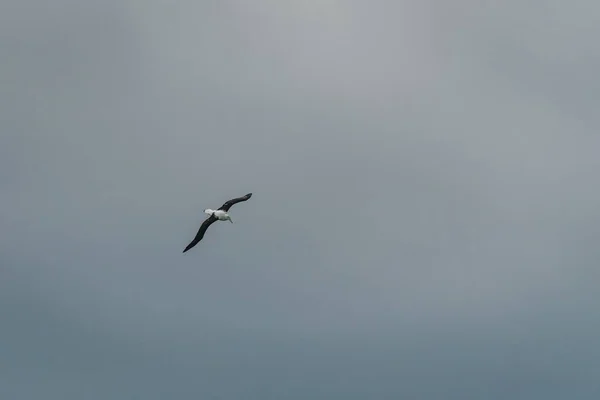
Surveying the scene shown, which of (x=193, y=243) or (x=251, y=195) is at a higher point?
(x=251, y=195)

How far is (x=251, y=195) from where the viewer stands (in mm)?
114750

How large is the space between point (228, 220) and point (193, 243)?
7.87 metres

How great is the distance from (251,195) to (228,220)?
622 centimetres

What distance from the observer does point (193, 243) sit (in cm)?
11025

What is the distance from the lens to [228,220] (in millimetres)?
113875

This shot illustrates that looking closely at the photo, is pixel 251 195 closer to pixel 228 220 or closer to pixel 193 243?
pixel 228 220

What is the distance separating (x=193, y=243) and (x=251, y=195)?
1381cm

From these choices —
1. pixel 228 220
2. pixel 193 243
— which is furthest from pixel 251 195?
pixel 193 243
